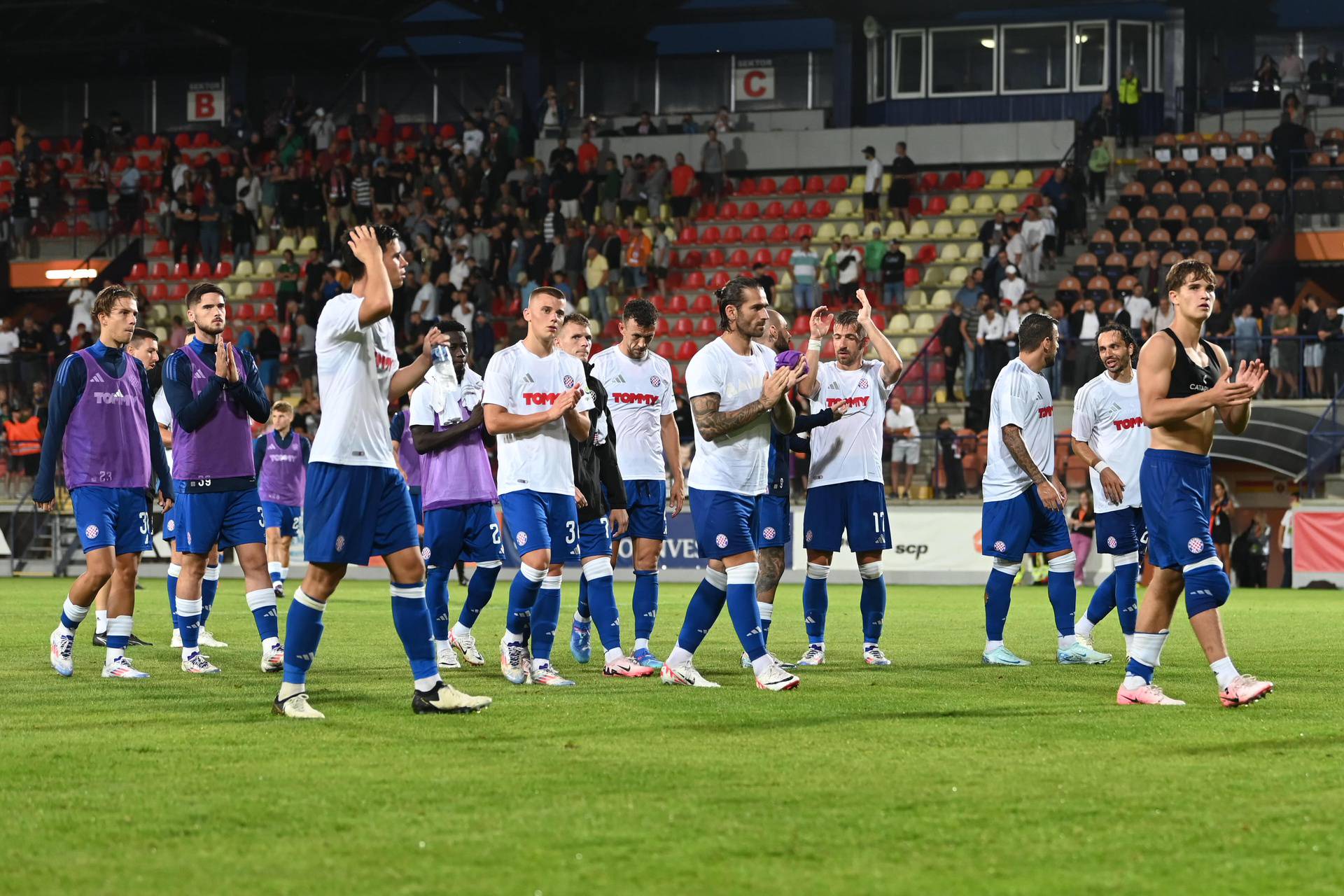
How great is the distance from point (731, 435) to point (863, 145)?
29.7 m

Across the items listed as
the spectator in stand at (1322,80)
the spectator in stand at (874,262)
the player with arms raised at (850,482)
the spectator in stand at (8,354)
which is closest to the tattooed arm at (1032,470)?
the player with arms raised at (850,482)

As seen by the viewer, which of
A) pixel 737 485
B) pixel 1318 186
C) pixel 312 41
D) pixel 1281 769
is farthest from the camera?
pixel 312 41

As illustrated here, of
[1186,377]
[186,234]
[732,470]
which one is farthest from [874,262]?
[1186,377]

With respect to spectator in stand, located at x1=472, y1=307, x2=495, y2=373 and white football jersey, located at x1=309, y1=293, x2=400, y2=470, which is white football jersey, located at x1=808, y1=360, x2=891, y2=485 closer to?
white football jersey, located at x1=309, y1=293, x2=400, y2=470

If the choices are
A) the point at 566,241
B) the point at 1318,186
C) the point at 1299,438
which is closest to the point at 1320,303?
the point at 1318,186

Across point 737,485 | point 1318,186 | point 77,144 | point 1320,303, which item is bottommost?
point 737,485

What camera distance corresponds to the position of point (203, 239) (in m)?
38.8

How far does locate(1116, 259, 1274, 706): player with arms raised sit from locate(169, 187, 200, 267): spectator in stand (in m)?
32.9

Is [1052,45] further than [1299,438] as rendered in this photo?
Yes

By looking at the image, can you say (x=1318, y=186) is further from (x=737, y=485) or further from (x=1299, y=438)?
(x=737, y=485)

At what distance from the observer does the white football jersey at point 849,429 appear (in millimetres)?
11969

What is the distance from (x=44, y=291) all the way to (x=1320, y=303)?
30434mm

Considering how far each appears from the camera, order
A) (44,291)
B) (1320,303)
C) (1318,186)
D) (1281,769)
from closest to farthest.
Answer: (1281,769), (1320,303), (1318,186), (44,291)

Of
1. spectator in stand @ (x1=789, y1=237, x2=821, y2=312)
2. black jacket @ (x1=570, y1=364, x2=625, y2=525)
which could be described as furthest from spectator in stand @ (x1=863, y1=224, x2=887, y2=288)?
black jacket @ (x1=570, y1=364, x2=625, y2=525)
